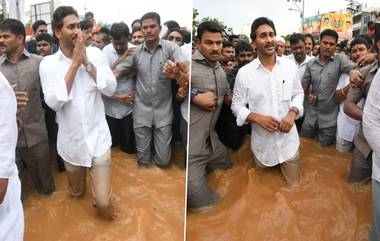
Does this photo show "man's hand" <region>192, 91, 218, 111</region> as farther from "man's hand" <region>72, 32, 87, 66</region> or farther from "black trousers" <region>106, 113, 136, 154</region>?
"man's hand" <region>72, 32, 87, 66</region>

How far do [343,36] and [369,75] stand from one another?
29cm

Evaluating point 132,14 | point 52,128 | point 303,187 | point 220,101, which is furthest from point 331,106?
point 52,128

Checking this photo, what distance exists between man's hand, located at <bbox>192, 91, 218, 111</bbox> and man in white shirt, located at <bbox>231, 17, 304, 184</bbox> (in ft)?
0.40

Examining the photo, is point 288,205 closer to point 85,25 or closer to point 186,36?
point 186,36

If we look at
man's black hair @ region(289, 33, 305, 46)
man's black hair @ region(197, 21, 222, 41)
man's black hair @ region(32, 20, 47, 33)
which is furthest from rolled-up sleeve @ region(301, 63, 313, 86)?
man's black hair @ region(32, 20, 47, 33)

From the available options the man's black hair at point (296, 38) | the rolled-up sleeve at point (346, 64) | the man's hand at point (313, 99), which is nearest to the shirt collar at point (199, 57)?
the man's black hair at point (296, 38)

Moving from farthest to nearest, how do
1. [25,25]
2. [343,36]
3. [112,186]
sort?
[343,36], [112,186], [25,25]

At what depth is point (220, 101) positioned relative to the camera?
7.82 feet

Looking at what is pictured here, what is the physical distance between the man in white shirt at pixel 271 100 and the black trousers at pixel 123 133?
599mm

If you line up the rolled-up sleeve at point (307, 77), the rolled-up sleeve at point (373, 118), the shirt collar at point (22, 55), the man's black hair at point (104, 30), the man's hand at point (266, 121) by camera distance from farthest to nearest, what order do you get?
the rolled-up sleeve at point (307, 77) < the man's hand at point (266, 121) < the man's black hair at point (104, 30) < the shirt collar at point (22, 55) < the rolled-up sleeve at point (373, 118)

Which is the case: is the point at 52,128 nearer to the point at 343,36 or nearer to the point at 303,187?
the point at 303,187

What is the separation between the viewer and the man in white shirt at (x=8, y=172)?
153 cm

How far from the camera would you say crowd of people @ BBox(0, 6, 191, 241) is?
2.06 m

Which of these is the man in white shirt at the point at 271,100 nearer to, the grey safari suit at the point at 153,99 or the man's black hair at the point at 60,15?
the grey safari suit at the point at 153,99
